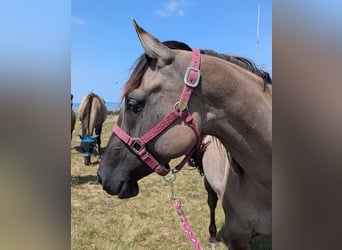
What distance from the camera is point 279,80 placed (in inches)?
20.5

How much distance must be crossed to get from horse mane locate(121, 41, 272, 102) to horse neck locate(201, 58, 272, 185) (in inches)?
5.8

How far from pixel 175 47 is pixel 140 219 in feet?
11.6

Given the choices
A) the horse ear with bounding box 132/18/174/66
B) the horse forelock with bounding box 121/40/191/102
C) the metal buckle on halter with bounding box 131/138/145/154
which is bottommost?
the metal buckle on halter with bounding box 131/138/145/154

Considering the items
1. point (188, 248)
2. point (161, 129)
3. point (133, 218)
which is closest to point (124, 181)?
point (161, 129)

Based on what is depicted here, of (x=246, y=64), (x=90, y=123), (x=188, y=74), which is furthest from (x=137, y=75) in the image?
(x=90, y=123)

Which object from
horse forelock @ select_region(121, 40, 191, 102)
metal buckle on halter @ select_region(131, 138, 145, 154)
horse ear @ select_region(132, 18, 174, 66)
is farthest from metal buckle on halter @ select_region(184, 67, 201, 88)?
metal buckle on halter @ select_region(131, 138, 145, 154)

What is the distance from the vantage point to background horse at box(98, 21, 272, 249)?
1599mm

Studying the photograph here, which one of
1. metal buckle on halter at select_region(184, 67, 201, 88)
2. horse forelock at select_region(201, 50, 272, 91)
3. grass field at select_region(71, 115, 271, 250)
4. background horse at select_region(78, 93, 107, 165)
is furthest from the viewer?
background horse at select_region(78, 93, 107, 165)

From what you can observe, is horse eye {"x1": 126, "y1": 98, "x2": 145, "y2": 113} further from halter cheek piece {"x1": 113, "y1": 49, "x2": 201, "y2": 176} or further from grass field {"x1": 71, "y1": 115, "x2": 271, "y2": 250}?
grass field {"x1": 71, "y1": 115, "x2": 271, "y2": 250}

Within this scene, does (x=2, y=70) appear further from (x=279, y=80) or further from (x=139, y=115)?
(x=139, y=115)

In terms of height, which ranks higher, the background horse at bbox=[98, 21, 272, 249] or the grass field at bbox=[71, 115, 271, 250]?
the background horse at bbox=[98, 21, 272, 249]

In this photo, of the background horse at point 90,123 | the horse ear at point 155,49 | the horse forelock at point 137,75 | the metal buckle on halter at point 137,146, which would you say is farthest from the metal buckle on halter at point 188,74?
the background horse at point 90,123

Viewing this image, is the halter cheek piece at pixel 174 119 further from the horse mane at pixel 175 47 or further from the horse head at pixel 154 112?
Result: the horse mane at pixel 175 47

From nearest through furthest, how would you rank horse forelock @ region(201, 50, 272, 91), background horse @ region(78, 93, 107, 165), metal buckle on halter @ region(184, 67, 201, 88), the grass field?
metal buckle on halter @ region(184, 67, 201, 88) → horse forelock @ region(201, 50, 272, 91) → the grass field → background horse @ region(78, 93, 107, 165)
